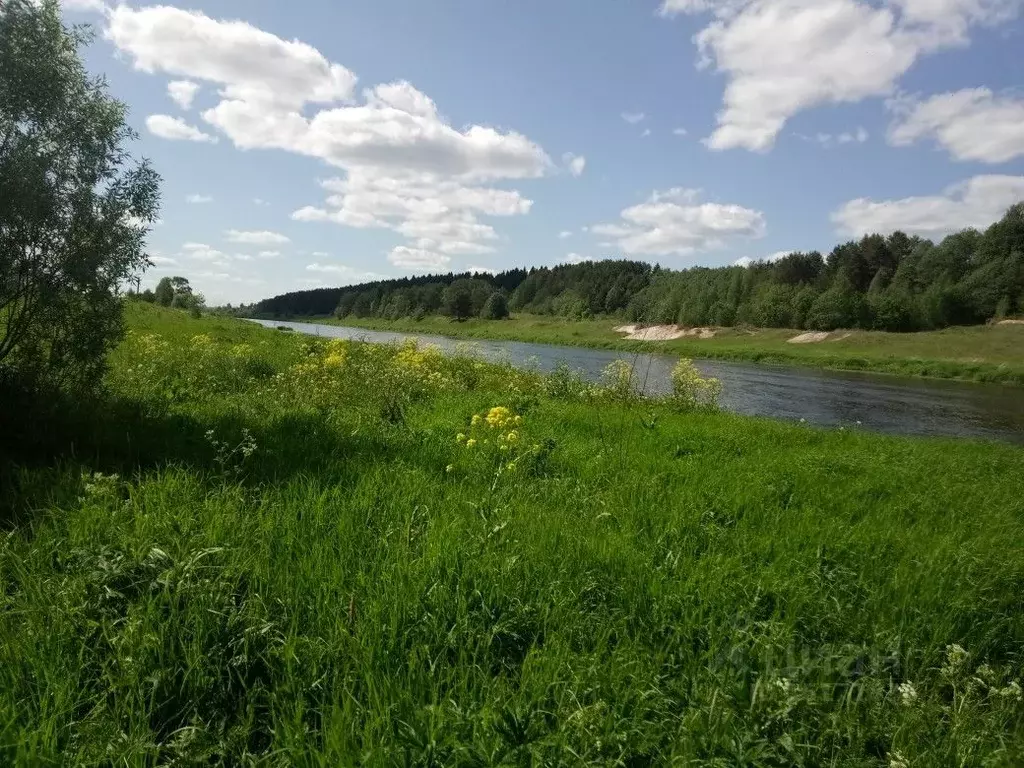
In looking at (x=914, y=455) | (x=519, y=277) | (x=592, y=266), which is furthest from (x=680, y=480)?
(x=519, y=277)

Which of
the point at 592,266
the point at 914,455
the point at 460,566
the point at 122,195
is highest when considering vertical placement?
the point at 592,266

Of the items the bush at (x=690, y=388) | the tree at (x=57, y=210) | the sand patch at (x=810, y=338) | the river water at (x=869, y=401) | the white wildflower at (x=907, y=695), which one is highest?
the tree at (x=57, y=210)

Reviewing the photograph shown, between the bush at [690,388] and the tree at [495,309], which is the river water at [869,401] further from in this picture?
the tree at [495,309]

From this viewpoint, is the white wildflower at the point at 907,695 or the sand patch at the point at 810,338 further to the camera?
the sand patch at the point at 810,338

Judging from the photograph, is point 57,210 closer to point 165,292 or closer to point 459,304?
point 165,292

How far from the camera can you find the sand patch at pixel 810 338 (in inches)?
2466

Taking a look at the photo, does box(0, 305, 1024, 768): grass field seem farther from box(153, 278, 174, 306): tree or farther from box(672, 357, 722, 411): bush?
box(153, 278, 174, 306): tree

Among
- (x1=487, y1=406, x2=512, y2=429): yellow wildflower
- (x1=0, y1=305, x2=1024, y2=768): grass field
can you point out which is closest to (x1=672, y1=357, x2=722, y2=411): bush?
(x1=0, y1=305, x2=1024, y2=768): grass field

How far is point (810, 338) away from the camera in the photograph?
2512 inches

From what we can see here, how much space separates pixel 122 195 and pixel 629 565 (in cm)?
688

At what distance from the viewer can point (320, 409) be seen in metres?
8.26

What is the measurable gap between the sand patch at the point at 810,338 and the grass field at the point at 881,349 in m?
1.24

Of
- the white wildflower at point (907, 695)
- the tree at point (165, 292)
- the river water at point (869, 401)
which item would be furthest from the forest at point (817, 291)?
the tree at point (165, 292)

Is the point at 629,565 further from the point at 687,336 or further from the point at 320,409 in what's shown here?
the point at 687,336
